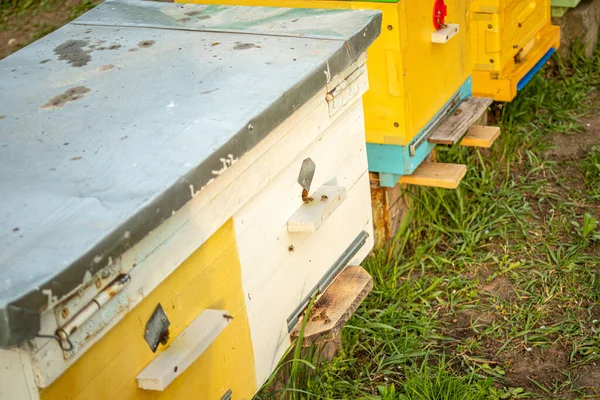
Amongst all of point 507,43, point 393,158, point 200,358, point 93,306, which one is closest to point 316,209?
point 200,358

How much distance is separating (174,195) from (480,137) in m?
2.52

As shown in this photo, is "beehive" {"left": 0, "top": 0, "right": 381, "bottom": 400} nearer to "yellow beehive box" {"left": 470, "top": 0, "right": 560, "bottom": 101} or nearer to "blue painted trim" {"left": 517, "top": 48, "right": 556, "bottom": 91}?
"yellow beehive box" {"left": 470, "top": 0, "right": 560, "bottom": 101}

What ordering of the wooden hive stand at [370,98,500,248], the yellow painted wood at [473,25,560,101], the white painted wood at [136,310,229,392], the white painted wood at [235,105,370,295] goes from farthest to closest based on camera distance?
the yellow painted wood at [473,25,560,101], the wooden hive stand at [370,98,500,248], the white painted wood at [235,105,370,295], the white painted wood at [136,310,229,392]

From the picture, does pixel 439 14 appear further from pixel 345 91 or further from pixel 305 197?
pixel 305 197

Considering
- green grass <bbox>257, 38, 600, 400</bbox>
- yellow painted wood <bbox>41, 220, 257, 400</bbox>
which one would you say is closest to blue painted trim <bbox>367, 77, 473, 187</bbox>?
green grass <bbox>257, 38, 600, 400</bbox>

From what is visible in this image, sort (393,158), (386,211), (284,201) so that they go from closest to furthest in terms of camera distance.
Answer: (284,201)
(393,158)
(386,211)

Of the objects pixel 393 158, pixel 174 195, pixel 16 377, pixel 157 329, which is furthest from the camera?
pixel 393 158

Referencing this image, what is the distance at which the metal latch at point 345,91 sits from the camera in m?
2.45

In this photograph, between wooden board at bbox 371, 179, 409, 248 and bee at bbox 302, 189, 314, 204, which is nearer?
bee at bbox 302, 189, 314, 204

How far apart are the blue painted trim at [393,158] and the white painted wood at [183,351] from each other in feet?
5.11

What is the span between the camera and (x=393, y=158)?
3.42 meters

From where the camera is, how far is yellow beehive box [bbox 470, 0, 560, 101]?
4.07m

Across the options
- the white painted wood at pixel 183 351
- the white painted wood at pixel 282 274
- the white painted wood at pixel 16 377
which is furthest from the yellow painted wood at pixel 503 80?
the white painted wood at pixel 16 377

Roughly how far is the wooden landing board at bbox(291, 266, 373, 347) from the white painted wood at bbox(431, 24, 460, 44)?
106 cm
